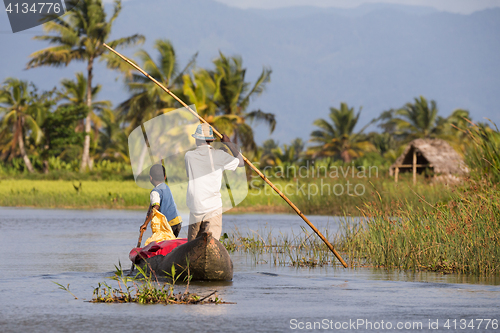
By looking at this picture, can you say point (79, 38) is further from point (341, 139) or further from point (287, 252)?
point (287, 252)

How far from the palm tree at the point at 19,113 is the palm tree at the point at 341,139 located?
74.1 ft

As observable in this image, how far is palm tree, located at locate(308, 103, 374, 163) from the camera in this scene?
57.1m

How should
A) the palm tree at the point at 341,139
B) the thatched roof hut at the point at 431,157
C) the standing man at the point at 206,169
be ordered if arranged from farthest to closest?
the palm tree at the point at 341,139, the thatched roof hut at the point at 431,157, the standing man at the point at 206,169

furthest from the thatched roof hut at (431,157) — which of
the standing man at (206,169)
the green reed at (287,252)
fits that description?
the standing man at (206,169)

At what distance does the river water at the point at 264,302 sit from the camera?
20.6 ft

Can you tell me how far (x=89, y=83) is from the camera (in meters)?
52.9

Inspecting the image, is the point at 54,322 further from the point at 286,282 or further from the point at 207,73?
the point at 207,73

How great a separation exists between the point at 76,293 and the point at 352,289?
3400 mm

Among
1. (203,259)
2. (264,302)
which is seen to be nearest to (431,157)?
(203,259)

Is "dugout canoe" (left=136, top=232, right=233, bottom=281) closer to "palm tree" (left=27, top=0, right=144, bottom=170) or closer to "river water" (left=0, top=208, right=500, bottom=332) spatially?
"river water" (left=0, top=208, right=500, bottom=332)

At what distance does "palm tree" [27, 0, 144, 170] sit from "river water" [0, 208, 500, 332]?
39839mm

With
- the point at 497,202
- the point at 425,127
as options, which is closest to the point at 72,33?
the point at 425,127

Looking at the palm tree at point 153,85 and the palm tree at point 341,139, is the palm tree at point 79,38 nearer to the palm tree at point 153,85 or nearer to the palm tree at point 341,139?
the palm tree at point 153,85

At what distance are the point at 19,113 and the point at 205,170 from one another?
141 ft
